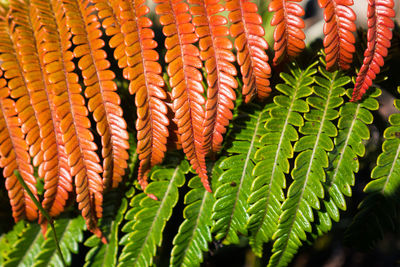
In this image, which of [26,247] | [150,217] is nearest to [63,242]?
[26,247]

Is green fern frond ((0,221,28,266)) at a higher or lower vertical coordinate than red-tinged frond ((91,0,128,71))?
lower

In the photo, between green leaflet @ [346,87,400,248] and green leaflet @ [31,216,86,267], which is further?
green leaflet @ [31,216,86,267]

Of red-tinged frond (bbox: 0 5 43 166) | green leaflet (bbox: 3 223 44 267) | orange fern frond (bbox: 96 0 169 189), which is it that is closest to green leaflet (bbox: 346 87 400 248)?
orange fern frond (bbox: 96 0 169 189)

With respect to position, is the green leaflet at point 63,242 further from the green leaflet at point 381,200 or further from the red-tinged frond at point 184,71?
the green leaflet at point 381,200

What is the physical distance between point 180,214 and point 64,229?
1.69 feet

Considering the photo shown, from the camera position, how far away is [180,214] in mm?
1453

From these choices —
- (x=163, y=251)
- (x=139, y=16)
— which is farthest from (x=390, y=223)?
(x=139, y=16)

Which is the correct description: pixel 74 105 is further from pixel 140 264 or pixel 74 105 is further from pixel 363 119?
pixel 363 119

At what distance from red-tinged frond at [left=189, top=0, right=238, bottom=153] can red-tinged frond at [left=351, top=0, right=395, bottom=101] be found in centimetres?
40

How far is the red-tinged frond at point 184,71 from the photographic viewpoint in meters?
0.93

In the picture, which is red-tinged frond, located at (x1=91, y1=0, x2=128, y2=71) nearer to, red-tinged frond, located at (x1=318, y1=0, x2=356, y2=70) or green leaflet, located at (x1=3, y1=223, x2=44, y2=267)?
red-tinged frond, located at (x1=318, y1=0, x2=356, y2=70)

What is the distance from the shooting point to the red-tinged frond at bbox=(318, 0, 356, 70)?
0.88 meters

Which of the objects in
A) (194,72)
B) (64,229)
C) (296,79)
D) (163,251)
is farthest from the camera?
(163,251)

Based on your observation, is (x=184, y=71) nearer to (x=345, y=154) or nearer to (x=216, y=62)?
(x=216, y=62)
